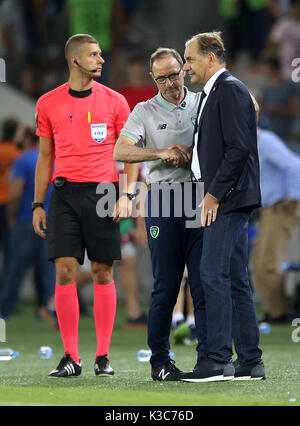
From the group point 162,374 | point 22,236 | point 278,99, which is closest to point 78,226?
point 162,374

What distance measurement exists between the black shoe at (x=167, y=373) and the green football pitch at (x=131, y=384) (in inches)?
4.0

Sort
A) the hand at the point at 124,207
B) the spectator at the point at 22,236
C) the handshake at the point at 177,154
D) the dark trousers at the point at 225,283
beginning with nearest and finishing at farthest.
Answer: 1. the dark trousers at the point at 225,283
2. the handshake at the point at 177,154
3. the hand at the point at 124,207
4. the spectator at the point at 22,236

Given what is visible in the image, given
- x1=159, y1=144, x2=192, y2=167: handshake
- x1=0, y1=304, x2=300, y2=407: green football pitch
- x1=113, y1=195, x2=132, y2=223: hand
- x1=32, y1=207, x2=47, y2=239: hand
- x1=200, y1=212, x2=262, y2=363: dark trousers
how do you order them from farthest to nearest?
x1=32, y1=207, x2=47, y2=239: hand → x1=113, y1=195, x2=132, y2=223: hand → x1=159, y1=144, x2=192, y2=167: handshake → x1=200, y1=212, x2=262, y2=363: dark trousers → x1=0, y1=304, x2=300, y2=407: green football pitch

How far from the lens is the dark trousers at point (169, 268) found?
700 cm

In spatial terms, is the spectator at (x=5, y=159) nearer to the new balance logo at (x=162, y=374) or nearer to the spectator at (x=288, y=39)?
the spectator at (x=288, y=39)

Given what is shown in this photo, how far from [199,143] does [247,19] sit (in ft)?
37.4

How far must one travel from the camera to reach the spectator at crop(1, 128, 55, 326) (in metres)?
13.0

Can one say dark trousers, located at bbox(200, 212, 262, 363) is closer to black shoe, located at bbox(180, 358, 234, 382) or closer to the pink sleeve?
black shoe, located at bbox(180, 358, 234, 382)

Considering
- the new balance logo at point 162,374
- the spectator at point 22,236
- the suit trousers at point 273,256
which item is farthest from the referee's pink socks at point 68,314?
the spectator at point 22,236

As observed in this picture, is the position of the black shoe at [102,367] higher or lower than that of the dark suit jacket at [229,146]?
lower

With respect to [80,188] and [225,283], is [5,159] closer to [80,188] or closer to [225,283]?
[80,188]

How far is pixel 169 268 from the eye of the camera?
7.02 m

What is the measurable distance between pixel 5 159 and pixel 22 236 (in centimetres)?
185

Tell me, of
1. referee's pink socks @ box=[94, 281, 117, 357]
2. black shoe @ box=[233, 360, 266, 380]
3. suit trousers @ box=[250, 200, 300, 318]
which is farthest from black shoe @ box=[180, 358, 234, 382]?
suit trousers @ box=[250, 200, 300, 318]
